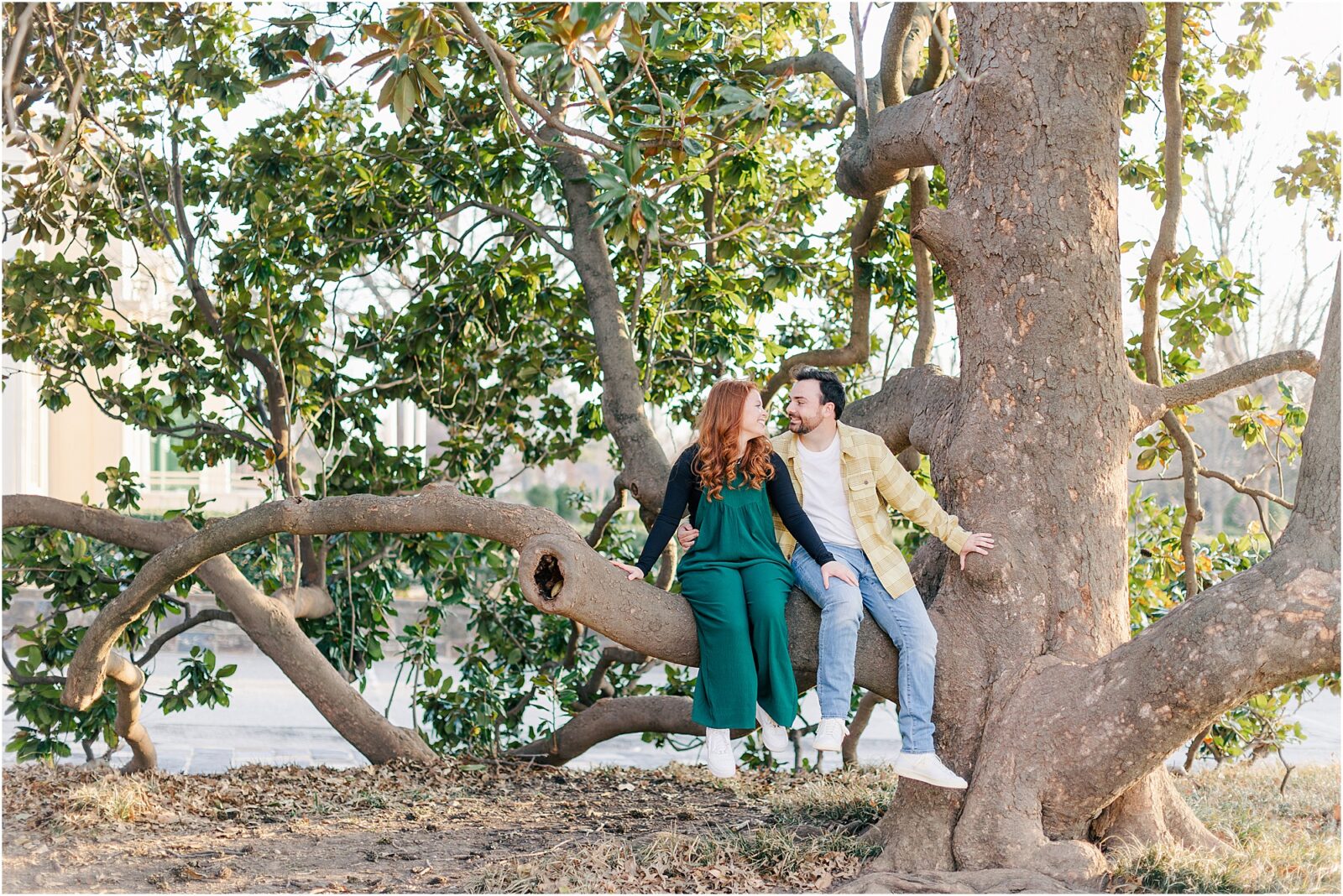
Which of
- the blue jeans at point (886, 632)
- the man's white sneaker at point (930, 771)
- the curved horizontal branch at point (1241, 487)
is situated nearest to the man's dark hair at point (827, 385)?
the blue jeans at point (886, 632)

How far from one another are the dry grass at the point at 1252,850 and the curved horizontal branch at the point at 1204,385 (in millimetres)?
1575

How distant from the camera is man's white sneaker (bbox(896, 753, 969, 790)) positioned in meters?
3.92

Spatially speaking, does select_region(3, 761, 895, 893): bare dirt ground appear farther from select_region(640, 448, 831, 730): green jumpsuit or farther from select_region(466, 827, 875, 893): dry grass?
select_region(640, 448, 831, 730): green jumpsuit

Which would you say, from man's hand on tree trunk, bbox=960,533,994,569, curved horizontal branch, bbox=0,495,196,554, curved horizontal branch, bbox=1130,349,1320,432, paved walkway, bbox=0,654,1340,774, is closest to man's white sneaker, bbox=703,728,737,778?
man's hand on tree trunk, bbox=960,533,994,569

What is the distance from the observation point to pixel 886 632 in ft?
13.6

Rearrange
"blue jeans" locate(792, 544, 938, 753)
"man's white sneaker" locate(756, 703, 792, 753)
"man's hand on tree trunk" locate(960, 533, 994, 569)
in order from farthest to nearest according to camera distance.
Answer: "man's white sneaker" locate(756, 703, 792, 753) → "man's hand on tree trunk" locate(960, 533, 994, 569) → "blue jeans" locate(792, 544, 938, 753)

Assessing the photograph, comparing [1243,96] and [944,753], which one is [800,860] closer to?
[944,753]

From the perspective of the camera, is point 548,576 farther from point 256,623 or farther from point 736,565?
point 256,623

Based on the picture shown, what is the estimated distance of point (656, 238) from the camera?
4793mm

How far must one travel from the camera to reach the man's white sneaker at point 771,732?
420 cm

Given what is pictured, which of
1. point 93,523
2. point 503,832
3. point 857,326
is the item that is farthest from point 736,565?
point 93,523

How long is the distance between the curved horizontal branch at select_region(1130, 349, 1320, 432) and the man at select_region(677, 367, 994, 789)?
2.76 ft

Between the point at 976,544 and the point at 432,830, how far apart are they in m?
2.60

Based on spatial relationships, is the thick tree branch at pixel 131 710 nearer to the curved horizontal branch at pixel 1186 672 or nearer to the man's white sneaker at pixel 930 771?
the man's white sneaker at pixel 930 771
